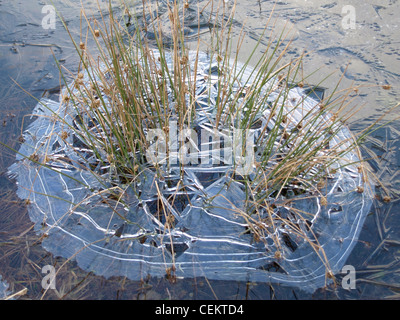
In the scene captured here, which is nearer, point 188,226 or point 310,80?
point 188,226

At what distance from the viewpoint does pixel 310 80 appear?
87.7 inches

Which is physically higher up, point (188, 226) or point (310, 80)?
point (310, 80)

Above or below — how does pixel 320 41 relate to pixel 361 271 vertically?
above

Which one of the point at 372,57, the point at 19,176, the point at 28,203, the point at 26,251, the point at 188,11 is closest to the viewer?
the point at 26,251

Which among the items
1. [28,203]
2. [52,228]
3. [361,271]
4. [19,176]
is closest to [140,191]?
[52,228]

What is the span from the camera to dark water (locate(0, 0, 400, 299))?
1397 mm

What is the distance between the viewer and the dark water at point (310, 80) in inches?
55.0

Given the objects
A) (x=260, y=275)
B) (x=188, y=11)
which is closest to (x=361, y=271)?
(x=260, y=275)

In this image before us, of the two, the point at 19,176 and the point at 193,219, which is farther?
the point at 19,176

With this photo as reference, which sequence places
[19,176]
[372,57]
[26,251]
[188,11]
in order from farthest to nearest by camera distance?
[188,11] → [372,57] → [19,176] → [26,251]
